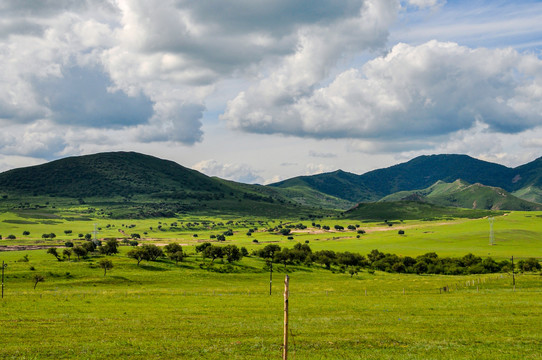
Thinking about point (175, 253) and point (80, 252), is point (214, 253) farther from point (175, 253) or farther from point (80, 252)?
Result: point (80, 252)

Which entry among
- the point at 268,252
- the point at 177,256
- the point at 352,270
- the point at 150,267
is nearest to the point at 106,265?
the point at 150,267

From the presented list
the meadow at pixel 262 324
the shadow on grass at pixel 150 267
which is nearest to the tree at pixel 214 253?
the shadow on grass at pixel 150 267

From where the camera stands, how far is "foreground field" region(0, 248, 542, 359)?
114ft

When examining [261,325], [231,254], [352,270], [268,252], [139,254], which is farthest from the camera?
[268,252]

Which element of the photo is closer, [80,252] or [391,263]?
[80,252]

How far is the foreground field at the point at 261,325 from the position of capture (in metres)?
34.8

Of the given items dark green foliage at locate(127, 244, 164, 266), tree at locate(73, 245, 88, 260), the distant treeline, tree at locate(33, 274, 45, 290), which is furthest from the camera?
the distant treeline

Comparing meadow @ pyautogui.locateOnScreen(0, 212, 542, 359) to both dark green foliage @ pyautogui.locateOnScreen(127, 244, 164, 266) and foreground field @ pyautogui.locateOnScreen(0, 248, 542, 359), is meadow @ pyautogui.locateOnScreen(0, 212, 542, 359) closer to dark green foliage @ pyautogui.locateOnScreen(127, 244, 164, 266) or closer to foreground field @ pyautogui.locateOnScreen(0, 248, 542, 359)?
foreground field @ pyautogui.locateOnScreen(0, 248, 542, 359)

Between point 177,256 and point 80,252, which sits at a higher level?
point 80,252

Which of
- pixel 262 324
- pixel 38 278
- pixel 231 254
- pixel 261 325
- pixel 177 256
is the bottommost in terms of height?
pixel 38 278

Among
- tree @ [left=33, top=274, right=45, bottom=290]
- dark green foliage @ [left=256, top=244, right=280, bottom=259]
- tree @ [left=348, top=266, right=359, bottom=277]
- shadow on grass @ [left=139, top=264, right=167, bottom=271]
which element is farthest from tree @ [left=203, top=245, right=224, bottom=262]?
tree @ [left=33, top=274, right=45, bottom=290]

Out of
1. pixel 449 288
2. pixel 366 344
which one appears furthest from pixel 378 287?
pixel 366 344

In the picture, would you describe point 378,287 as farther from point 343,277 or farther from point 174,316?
point 174,316

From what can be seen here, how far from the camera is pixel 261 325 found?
47.4 metres
